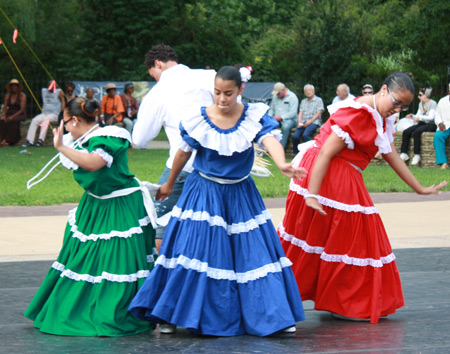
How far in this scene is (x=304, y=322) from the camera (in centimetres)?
589

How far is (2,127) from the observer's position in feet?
75.7

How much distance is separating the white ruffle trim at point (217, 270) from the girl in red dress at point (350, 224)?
2.17 ft

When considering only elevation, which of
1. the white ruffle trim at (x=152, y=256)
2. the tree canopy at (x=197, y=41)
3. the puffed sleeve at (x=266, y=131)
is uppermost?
the tree canopy at (x=197, y=41)

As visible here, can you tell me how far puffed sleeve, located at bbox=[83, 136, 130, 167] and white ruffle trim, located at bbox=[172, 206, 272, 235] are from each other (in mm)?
589

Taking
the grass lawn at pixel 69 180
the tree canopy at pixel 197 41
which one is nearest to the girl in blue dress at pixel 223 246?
the grass lawn at pixel 69 180

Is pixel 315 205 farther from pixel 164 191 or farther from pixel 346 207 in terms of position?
pixel 164 191

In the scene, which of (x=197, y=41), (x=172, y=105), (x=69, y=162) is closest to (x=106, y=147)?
(x=69, y=162)

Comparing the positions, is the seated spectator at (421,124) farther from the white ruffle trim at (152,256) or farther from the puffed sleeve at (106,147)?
the puffed sleeve at (106,147)

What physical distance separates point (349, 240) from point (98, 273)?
1.78 meters

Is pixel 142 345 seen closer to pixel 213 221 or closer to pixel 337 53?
pixel 213 221

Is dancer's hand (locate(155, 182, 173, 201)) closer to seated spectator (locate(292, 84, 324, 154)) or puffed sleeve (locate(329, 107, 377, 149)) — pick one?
puffed sleeve (locate(329, 107, 377, 149))

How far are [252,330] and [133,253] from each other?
0.97 meters

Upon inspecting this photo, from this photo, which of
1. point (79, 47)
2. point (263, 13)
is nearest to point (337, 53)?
point (79, 47)

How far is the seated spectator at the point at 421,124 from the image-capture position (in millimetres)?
17594
